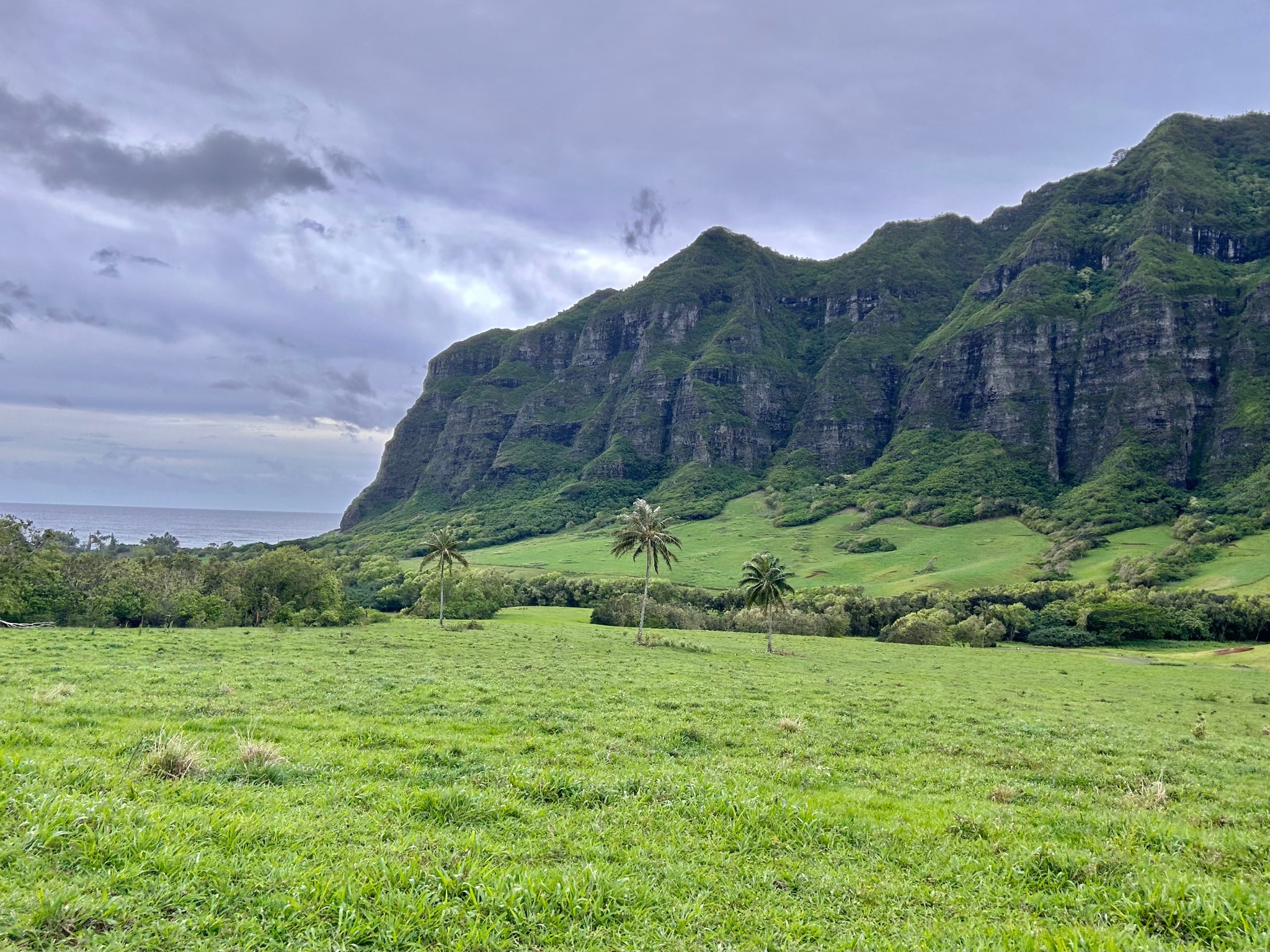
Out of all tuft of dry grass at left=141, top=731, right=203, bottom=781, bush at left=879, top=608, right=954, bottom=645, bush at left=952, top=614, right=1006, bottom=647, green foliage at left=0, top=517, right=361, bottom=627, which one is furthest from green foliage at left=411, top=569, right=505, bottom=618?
tuft of dry grass at left=141, top=731, right=203, bottom=781

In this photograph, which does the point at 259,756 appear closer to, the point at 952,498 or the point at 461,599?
the point at 461,599

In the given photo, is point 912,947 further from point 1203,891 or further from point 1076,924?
point 1203,891

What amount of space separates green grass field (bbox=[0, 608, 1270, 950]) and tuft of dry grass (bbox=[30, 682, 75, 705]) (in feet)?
0.39

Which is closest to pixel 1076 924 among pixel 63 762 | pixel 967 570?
pixel 63 762

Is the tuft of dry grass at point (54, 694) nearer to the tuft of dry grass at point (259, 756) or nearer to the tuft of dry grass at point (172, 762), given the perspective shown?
the tuft of dry grass at point (259, 756)

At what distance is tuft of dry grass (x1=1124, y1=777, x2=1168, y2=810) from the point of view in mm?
11383

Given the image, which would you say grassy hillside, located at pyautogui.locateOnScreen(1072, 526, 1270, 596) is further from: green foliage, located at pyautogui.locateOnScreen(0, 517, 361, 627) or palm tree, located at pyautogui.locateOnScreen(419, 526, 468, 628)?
green foliage, located at pyautogui.locateOnScreen(0, 517, 361, 627)

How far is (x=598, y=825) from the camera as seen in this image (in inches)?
339

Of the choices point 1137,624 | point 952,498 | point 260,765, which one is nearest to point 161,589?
point 260,765

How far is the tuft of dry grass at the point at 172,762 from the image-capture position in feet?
30.2

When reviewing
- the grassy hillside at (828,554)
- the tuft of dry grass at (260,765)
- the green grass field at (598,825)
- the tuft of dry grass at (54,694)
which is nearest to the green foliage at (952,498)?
the grassy hillside at (828,554)

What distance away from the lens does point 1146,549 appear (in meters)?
124

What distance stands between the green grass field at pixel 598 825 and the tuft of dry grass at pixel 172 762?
205mm

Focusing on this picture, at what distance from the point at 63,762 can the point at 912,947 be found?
11613 mm
